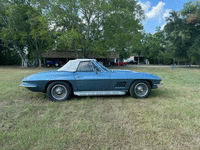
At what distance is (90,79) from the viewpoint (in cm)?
418

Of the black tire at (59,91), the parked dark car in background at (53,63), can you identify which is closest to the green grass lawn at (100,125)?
the black tire at (59,91)

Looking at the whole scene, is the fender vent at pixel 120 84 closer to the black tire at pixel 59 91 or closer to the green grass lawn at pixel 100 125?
the green grass lawn at pixel 100 125

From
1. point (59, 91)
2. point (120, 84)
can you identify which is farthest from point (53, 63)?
point (120, 84)

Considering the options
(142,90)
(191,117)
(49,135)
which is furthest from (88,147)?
(142,90)

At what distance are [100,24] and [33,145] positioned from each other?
21663 mm

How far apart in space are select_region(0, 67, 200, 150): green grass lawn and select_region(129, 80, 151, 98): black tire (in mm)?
547

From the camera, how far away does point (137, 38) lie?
21719mm

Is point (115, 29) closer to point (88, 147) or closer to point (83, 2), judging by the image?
point (83, 2)

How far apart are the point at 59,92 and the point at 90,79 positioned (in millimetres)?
1111

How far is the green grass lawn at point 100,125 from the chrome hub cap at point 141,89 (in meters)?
0.60

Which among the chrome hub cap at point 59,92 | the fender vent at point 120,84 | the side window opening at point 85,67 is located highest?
the side window opening at point 85,67

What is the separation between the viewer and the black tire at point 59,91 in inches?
163

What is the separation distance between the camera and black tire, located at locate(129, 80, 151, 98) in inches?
176

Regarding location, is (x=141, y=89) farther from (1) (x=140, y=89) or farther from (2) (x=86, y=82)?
(2) (x=86, y=82)
